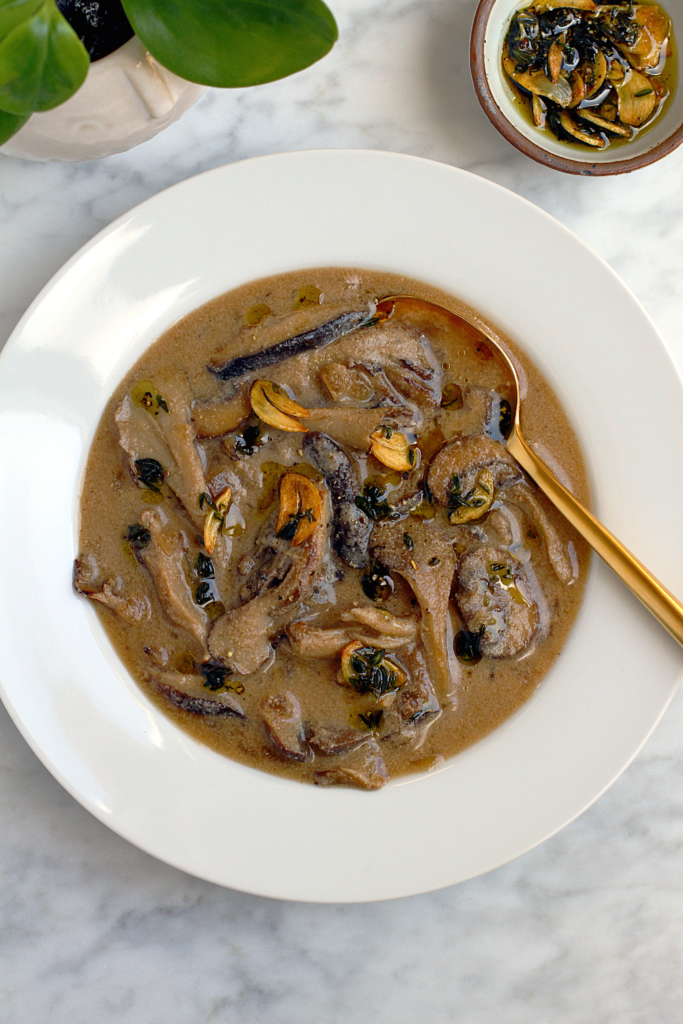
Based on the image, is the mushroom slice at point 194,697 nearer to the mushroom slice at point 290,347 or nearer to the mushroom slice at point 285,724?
the mushroom slice at point 285,724

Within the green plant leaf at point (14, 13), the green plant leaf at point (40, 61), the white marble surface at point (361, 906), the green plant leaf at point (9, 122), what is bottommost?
the white marble surface at point (361, 906)

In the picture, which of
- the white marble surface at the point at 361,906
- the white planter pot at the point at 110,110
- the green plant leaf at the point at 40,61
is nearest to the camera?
the green plant leaf at the point at 40,61

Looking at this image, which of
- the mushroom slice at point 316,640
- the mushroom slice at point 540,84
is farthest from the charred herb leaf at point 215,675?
the mushroom slice at point 540,84

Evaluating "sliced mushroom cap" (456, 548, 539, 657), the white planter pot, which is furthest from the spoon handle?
the white planter pot

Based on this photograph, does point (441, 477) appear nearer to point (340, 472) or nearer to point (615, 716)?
point (340, 472)

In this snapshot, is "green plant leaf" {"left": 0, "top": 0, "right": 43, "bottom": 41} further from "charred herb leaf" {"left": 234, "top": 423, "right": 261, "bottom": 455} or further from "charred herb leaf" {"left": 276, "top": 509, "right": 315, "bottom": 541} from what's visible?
"charred herb leaf" {"left": 276, "top": 509, "right": 315, "bottom": 541}

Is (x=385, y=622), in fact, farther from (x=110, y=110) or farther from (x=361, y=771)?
(x=110, y=110)
